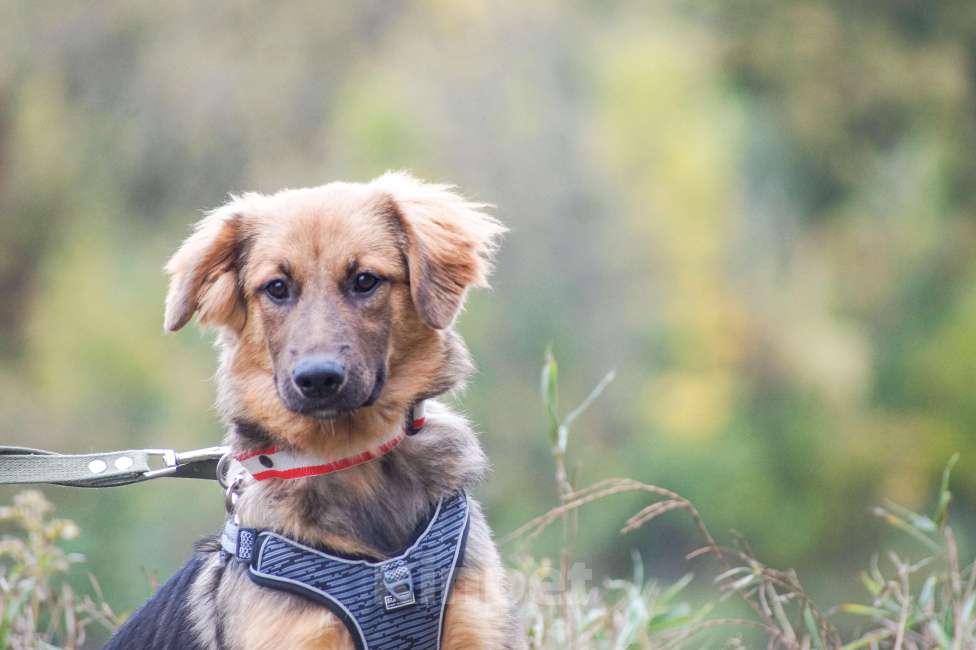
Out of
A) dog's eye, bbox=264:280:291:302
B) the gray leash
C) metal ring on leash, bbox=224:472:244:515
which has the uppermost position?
dog's eye, bbox=264:280:291:302

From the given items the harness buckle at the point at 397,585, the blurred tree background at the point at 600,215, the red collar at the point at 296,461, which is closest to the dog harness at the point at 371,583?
the harness buckle at the point at 397,585

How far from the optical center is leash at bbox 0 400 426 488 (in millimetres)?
3514

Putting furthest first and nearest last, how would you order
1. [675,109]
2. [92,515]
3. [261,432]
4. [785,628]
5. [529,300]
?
[675,109]
[529,300]
[92,515]
[785,628]
[261,432]

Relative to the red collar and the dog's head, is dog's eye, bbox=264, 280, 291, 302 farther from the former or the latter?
the red collar

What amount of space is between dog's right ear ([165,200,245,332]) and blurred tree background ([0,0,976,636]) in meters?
13.9

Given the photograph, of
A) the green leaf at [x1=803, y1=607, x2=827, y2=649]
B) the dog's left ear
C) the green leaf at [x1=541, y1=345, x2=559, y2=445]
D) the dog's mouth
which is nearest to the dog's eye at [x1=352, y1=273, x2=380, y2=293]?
the dog's left ear

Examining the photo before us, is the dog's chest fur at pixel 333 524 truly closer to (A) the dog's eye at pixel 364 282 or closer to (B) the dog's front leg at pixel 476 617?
(B) the dog's front leg at pixel 476 617

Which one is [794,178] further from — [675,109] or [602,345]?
[602,345]

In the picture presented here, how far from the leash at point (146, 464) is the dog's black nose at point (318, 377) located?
9.0 inches

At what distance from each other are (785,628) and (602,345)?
16.8 m

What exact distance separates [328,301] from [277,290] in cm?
19

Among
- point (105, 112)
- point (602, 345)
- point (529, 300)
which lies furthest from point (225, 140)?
point (602, 345)

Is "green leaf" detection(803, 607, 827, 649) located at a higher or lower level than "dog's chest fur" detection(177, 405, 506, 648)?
lower

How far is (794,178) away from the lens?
2423cm
